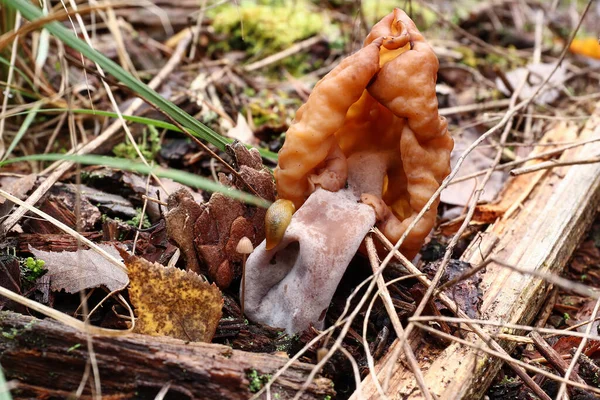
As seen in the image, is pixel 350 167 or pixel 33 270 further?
pixel 350 167

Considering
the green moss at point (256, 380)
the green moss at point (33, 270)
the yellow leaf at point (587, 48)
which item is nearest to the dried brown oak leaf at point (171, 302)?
the green moss at point (256, 380)

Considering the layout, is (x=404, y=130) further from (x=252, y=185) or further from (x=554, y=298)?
(x=554, y=298)

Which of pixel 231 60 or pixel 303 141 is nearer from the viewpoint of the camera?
pixel 303 141

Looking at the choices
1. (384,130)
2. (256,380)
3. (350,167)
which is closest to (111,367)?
(256,380)

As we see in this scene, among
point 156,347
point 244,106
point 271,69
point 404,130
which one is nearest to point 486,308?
point 404,130

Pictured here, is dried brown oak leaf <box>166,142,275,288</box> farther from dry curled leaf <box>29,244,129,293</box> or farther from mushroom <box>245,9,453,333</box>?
dry curled leaf <box>29,244,129,293</box>

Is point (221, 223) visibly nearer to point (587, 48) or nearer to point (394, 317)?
point (394, 317)
